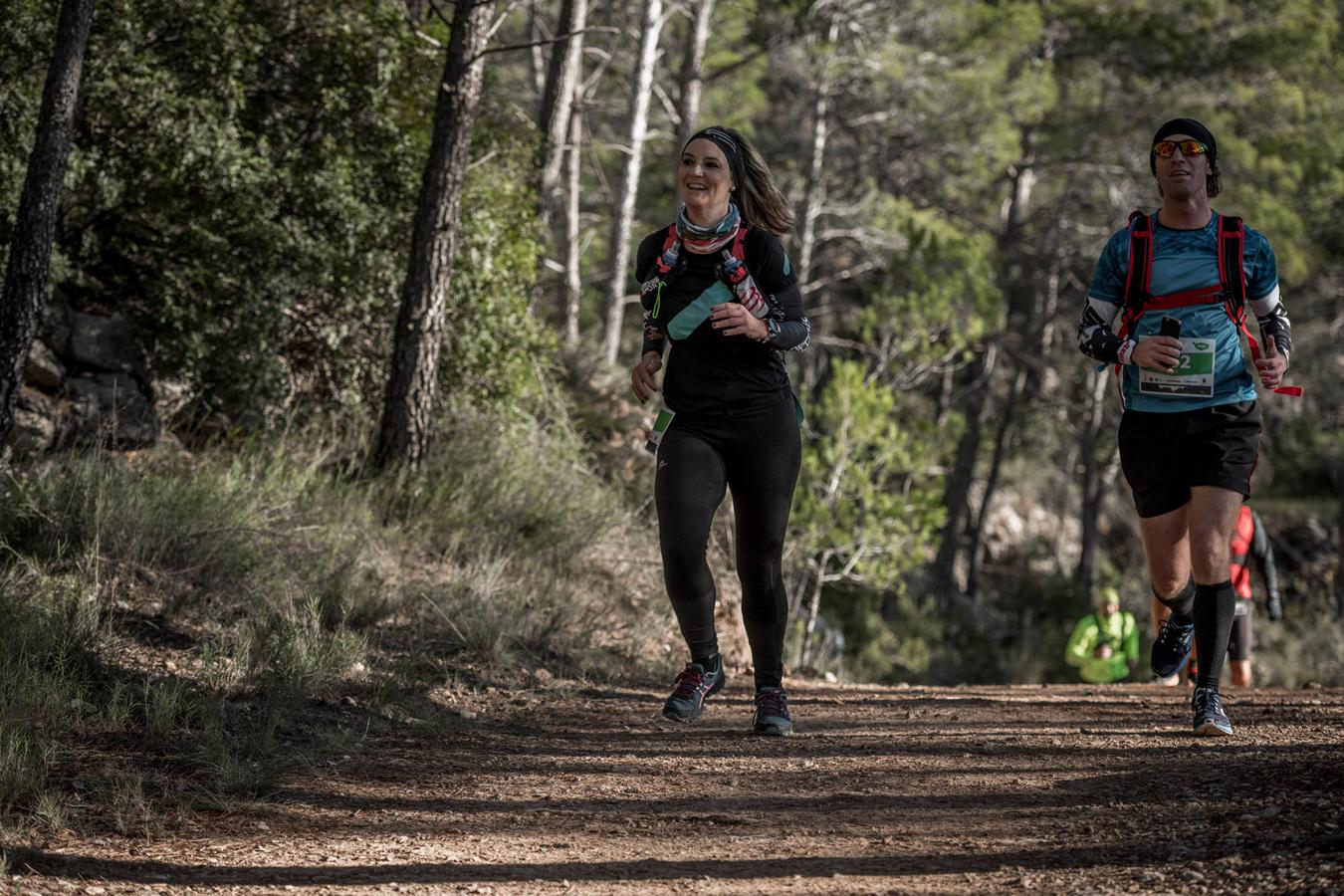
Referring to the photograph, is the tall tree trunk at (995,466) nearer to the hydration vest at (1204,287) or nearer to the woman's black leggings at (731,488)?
the hydration vest at (1204,287)

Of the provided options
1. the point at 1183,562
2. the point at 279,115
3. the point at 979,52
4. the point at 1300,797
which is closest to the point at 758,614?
the point at 1183,562

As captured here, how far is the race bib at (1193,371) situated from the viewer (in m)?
5.00

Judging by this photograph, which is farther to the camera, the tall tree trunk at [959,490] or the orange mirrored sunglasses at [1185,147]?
the tall tree trunk at [959,490]

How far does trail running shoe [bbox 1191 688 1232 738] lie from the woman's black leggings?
1643mm

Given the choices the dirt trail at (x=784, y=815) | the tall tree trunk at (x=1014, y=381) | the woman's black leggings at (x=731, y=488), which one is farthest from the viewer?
the tall tree trunk at (x=1014, y=381)

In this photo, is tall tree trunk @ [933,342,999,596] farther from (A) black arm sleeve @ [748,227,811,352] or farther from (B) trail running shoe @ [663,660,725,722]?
(A) black arm sleeve @ [748,227,811,352]

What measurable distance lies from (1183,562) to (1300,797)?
6.11ft

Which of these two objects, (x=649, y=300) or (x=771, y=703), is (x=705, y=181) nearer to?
(x=649, y=300)

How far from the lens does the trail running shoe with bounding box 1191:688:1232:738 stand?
5004 millimetres

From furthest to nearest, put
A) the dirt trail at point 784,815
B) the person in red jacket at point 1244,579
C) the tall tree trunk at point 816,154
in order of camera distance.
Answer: the tall tree trunk at point 816,154
the person in red jacket at point 1244,579
the dirt trail at point 784,815

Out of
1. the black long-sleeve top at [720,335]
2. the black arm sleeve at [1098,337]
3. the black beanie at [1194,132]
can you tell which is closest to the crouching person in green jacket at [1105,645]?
the black arm sleeve at [1098,337]

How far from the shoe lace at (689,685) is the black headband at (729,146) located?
6.49 ft

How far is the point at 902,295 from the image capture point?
22.7 meters

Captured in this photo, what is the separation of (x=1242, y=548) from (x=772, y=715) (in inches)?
169
